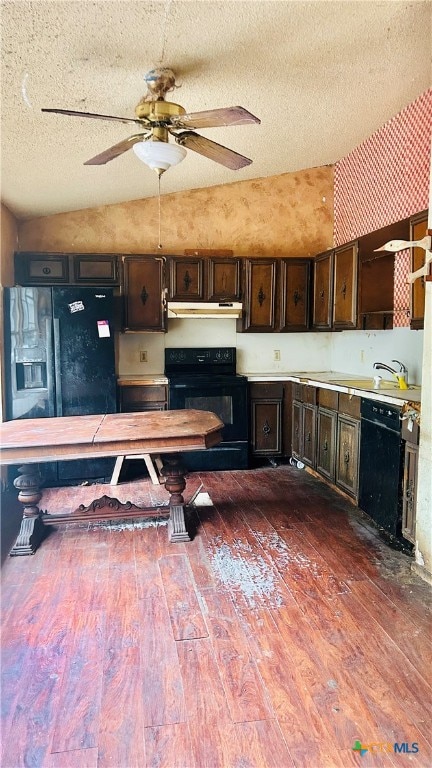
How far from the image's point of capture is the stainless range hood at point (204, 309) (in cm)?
456

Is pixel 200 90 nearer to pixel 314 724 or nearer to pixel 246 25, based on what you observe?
pixel 246 25

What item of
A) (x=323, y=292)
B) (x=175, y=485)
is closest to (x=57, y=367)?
(x=175, y=485)

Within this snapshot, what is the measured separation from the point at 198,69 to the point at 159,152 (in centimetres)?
56

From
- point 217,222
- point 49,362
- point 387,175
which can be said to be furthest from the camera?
point 217,222

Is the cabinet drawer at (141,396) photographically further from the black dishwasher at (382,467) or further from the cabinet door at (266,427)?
the black dishwasher at (382,467)

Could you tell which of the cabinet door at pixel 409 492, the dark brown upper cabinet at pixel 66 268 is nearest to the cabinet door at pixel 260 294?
the dark brown upper cabinet at pixel 66 268

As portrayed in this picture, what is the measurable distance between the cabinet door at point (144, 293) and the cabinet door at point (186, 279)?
100 millimetres

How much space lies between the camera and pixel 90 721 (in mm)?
1646

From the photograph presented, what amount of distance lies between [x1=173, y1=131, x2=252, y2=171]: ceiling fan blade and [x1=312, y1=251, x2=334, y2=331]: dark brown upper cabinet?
2021mm

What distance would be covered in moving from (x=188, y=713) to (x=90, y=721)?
0.33 meters

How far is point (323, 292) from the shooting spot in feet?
15.0

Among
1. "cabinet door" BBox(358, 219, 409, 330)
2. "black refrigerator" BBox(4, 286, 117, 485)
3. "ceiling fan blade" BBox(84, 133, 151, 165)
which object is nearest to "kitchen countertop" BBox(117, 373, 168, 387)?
"black refrigerator" BBox(4, 286, 117, 485)

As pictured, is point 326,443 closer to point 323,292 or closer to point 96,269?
point 323,292

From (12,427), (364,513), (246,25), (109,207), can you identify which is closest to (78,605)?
(12,427)
